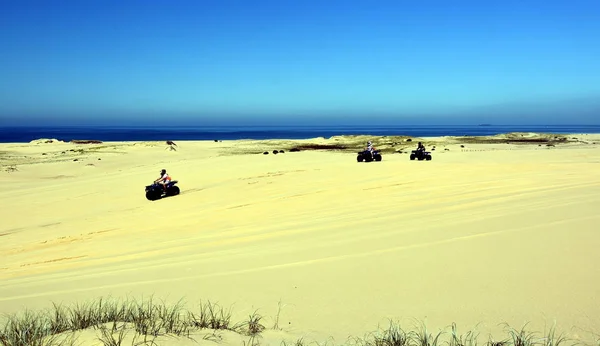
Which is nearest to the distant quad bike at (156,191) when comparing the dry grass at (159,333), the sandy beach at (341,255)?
the sandy beach at (341,255)

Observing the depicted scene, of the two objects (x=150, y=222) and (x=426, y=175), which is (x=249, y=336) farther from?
(x=426, y=175)

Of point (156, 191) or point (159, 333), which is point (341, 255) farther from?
point (156, 191)

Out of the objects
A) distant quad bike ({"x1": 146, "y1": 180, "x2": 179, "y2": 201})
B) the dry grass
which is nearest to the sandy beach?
the dry grass

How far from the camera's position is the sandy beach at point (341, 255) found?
3787 mm

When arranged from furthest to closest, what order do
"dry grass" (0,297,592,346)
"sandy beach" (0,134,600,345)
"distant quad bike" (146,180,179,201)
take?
"distant quad bike" (146,180,179,201), "sandy beach" (0,134,600,345), "dry grass" (0,297,592,346)

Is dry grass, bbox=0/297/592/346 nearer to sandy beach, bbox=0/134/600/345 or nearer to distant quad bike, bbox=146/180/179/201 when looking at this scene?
sandy beach, bbox=0/134/600/345

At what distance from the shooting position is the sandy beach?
379 centimetres

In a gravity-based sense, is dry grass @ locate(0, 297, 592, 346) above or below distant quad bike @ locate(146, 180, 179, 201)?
above

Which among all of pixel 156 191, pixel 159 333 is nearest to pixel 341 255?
pixel 159 333

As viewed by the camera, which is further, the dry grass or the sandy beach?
the sandy beach

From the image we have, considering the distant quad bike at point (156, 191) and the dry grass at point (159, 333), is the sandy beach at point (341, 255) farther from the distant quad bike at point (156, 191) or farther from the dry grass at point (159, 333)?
the distant quad bike at point (156, 191)

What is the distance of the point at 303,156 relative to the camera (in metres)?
25.0

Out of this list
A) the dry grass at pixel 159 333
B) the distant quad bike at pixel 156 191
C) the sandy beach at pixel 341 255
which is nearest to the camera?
the dry grass at pixel 159 333

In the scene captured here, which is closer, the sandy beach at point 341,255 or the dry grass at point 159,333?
the dry grass at point 159,333
